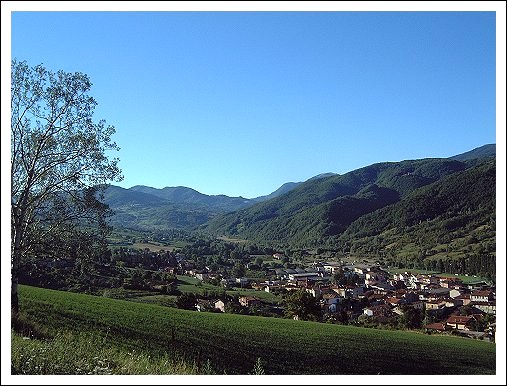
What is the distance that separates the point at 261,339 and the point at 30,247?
11.6ft

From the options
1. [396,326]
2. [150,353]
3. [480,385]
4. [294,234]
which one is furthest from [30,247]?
[294,234]

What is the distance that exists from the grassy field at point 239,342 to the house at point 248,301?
4.32 ft

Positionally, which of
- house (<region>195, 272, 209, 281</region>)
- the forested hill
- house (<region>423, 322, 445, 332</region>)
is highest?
the forested hill

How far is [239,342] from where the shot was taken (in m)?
6.59

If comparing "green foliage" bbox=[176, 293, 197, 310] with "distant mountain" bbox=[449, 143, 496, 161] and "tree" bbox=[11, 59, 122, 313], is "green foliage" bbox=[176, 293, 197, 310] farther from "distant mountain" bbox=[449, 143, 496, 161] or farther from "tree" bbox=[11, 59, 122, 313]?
"distant mountain" bbox=[449, 143, 496, 161]

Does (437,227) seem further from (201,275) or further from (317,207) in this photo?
(201,275)

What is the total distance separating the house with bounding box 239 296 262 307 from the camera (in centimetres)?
934

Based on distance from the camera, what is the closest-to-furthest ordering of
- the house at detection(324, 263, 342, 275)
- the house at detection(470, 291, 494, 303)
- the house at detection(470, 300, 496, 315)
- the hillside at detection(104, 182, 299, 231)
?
A: 1. the house at detection(470, 300, 496, 315)
2. the house at detection(470, 291, 494, 303)
3. the hillside at detection(104, 182, 299, 231)
4. the house at detection(324, 263, 342, 275)

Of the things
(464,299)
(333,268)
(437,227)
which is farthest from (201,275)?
(437,227)

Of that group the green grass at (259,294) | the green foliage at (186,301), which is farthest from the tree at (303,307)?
the green foliage at (186,301)

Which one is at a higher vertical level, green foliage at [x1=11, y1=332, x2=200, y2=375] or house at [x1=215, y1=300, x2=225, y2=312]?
green foliage at [x1=11, y1=332, x2=200, y2=375]

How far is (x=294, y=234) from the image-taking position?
19.1 m

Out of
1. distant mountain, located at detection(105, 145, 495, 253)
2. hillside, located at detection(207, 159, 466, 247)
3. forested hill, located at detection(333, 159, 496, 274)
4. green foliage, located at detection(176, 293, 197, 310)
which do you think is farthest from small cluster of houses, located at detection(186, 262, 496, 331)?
hillside, located at detection(207, 159, 466, 247)

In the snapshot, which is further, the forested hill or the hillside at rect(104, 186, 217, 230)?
the forested hill
